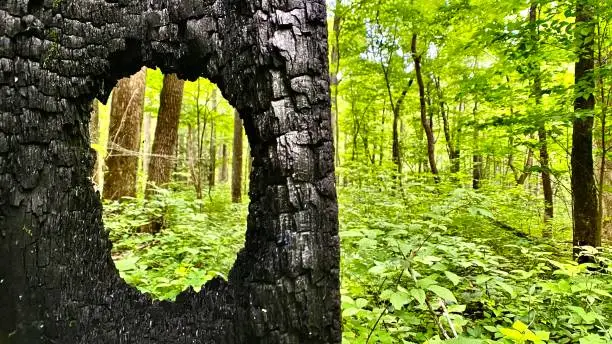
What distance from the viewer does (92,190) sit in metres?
1.51

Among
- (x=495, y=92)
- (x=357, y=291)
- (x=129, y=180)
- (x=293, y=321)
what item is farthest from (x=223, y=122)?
(x=293, y=321)

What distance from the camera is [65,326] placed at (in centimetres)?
142

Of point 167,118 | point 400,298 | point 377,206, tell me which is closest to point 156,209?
point 167,118

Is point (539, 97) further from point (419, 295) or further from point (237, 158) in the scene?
point (237, 158)

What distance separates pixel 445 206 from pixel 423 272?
0.65 meters

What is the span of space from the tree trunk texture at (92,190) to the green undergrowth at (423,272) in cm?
55

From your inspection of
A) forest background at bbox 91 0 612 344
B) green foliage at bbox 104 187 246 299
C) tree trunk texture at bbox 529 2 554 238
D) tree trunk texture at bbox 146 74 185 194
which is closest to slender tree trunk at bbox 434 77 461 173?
forest background at bbox 91 0 612 344

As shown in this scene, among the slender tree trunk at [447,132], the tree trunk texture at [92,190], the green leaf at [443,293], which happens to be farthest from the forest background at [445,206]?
the tree trunk texture at [92,190]

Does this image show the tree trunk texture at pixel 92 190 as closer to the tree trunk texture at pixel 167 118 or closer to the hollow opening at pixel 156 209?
the hollow opening at pixel 156 209

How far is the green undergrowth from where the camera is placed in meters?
1.89

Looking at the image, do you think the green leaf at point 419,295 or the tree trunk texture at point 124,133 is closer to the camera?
the green leaf at point 419,295

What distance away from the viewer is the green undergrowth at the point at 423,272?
1889mm

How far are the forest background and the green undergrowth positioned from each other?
18mm

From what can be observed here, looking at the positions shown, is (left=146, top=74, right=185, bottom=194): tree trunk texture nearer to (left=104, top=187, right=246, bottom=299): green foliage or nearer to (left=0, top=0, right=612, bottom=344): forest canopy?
(left=0, top=0, right=612, bottom=344): forest canopy
